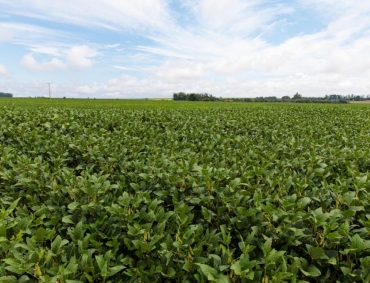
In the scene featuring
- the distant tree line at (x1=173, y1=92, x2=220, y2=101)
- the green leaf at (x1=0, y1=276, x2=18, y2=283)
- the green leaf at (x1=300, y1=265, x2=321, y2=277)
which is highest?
the distant tree line at (x1=173, y1=92, x2=220, y2=101)

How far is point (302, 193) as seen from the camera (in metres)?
2.61

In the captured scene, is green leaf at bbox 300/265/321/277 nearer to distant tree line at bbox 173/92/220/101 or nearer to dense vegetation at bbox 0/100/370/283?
dense vegetation at bbox 0/100/370/283

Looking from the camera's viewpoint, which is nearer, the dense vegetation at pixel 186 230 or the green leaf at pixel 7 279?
the green leaf at pixel 7 279

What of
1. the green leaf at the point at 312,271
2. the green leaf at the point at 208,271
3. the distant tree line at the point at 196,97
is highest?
the distant tree line at the point at 196,97

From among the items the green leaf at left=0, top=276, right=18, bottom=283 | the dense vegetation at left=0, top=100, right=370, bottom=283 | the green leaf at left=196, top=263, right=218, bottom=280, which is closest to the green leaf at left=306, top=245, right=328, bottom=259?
the dense vegetation at left=0, top=100, right=370, bottom=283

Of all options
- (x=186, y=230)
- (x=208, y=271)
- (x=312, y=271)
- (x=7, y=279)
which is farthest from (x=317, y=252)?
(x=7, y=279)

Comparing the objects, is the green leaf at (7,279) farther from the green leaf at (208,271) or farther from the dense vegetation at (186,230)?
the green leaf at (208,271)

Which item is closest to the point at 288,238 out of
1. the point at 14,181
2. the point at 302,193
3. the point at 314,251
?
the point at 314,251

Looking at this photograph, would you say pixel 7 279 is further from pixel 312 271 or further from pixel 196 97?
pixel 196 97

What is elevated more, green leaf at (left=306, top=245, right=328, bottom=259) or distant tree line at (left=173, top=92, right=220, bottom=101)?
distant tree line at (left=173, top=92, right=220, bottom=101)

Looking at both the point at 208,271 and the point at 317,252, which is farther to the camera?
the point at 317,252

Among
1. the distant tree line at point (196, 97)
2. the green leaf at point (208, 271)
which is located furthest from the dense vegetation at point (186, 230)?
the distant tree line at point (196, 97)

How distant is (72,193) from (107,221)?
2.23 ft

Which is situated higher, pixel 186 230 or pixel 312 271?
pixel 186 230
